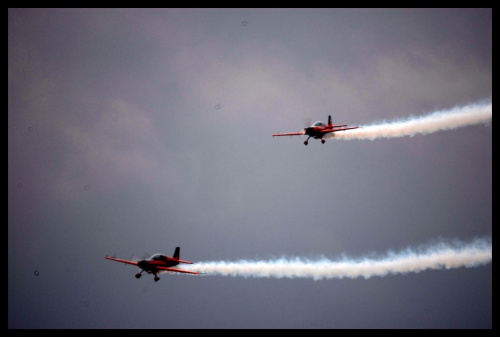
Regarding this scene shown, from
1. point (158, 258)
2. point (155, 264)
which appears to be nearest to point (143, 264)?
point (155, 264)

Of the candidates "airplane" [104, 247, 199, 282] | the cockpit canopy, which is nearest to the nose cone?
"airplane" [104, 247, 199, 282]

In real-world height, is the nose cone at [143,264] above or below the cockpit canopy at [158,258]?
below

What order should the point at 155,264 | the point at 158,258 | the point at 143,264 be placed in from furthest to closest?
the point at 158,258, the point at 155,264, the point at 143,264

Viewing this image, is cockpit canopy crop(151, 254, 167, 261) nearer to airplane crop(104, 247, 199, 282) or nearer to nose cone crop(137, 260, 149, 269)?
airplane crop(104, 247, 199, 282)

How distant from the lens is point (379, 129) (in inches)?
2373

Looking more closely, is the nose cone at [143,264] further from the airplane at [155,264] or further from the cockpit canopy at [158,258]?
the cockpit canopy at [158,258]

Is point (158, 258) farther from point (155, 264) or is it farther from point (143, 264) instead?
point (143, 264)

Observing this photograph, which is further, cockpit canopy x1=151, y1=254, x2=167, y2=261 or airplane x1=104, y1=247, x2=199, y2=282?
cockpit canopy x1=151, y1=254, x2=167, y2=261

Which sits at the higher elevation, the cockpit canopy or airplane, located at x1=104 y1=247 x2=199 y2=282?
the cockpit canopy

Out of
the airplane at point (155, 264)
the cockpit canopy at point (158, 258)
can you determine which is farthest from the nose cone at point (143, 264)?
the cockpit canopy at point (158, 258)
